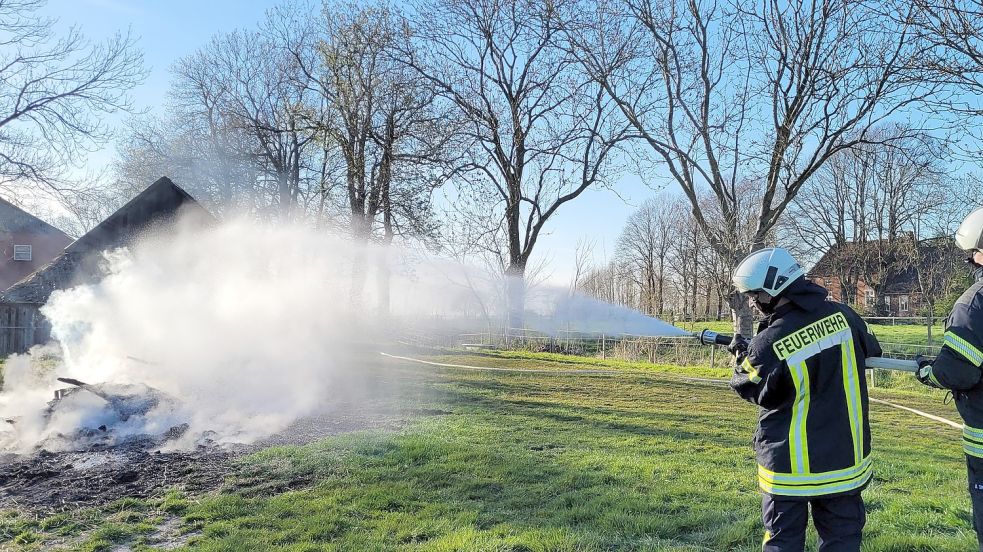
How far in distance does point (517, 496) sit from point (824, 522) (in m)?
2.88

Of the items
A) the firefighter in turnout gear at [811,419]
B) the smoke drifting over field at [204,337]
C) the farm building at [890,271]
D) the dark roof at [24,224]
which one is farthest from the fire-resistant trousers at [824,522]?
the dark roof at [24,224]

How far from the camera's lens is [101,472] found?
21.3ft

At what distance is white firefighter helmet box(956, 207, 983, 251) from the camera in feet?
11.6

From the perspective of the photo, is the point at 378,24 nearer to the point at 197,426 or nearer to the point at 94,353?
the point at 94,353

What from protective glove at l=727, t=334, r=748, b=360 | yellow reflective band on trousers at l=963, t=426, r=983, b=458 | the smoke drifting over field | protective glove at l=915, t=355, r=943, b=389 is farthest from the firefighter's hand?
the smoke drifting over field

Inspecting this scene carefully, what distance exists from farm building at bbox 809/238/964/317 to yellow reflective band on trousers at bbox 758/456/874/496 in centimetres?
3872

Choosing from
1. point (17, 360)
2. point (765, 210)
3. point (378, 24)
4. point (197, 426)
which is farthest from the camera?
point (378, 24)

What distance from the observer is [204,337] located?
12531 mm

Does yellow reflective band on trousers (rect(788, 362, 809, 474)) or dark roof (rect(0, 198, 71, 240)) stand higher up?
dark roof (rect(0, 198, 71, 240))

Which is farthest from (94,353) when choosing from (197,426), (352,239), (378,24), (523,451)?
(378,24)

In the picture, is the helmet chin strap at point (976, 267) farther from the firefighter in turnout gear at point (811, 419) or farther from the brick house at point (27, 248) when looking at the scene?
the brick house at point (27, 248)

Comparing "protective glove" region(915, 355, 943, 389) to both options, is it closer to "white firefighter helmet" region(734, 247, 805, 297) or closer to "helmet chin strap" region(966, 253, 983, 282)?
"helmet chin strap" region(966, 253, 983, 282)

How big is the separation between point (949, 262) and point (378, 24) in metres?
39.3

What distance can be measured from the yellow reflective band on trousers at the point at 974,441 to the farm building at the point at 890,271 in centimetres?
3799
